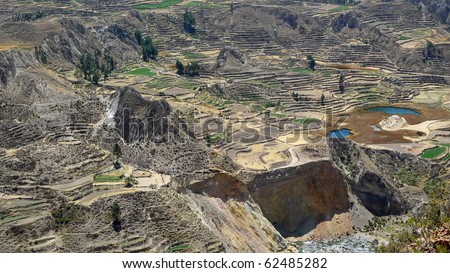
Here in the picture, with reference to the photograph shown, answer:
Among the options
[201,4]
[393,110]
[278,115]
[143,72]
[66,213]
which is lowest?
[393,110]

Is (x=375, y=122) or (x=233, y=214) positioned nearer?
(x=233, y=214)

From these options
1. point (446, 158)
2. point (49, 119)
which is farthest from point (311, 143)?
point (49, 119)

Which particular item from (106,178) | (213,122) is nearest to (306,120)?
(213,122)

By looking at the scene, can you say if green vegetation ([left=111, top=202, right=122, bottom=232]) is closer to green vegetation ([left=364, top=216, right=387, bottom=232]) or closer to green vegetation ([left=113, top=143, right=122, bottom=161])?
green vegetation ([left=113, top=143, right=122, bottom=161])

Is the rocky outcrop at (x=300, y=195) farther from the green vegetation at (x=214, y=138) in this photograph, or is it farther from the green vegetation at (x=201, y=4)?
the green vegetation at (x=201, y=4)

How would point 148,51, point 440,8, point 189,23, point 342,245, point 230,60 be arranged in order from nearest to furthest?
point 342,245
point 230,60
point 148,51
point 189,23
point 440,8

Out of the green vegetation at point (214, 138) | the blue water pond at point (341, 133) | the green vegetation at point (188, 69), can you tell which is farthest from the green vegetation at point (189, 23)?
the green vegetation at point (214, 138)

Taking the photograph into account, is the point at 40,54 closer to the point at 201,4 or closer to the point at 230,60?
the point at 230,60

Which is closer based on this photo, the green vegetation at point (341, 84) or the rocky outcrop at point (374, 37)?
the green vegetation at point (341, 84)
